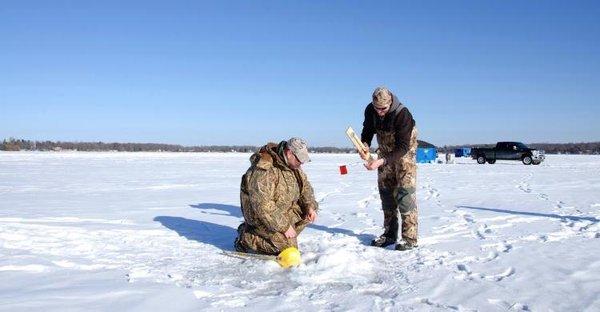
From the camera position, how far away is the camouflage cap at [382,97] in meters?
5.13

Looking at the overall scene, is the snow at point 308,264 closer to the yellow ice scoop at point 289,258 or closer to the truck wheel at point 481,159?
the yellow ice scoop at point 289,258

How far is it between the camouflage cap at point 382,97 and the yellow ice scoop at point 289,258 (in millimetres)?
1862

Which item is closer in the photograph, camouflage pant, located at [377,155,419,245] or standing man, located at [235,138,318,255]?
standing man, located at [235,138,318,255]

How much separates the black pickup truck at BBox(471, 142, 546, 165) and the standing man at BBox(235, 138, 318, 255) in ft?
96.3

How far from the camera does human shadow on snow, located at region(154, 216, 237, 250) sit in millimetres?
5699

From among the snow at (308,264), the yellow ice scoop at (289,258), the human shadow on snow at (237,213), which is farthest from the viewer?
the human shadow on snow at (237,213)

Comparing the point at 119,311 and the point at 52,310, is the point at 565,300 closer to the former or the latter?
the point at 119,311

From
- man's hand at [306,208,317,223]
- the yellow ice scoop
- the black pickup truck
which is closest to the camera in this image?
the yellow ice scoop

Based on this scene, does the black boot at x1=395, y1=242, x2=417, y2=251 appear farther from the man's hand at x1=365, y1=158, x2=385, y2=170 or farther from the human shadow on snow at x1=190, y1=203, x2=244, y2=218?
the human shadow on snow at x1=190, y1=203, x2=244, y2=218

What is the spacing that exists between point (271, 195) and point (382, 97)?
1.62m

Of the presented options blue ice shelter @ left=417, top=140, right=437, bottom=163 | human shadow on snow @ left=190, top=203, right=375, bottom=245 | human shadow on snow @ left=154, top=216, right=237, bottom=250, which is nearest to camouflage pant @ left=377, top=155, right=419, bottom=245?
human shadow on snow @ left=190, top=203, right=375, bottom=245

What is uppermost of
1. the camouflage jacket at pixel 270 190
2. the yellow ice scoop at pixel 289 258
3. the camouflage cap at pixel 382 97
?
the camouflage cap at pixel 382 97

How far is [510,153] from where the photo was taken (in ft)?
105

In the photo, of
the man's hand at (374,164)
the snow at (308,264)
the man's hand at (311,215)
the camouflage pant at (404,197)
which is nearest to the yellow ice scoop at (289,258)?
the snow at (308,264)
